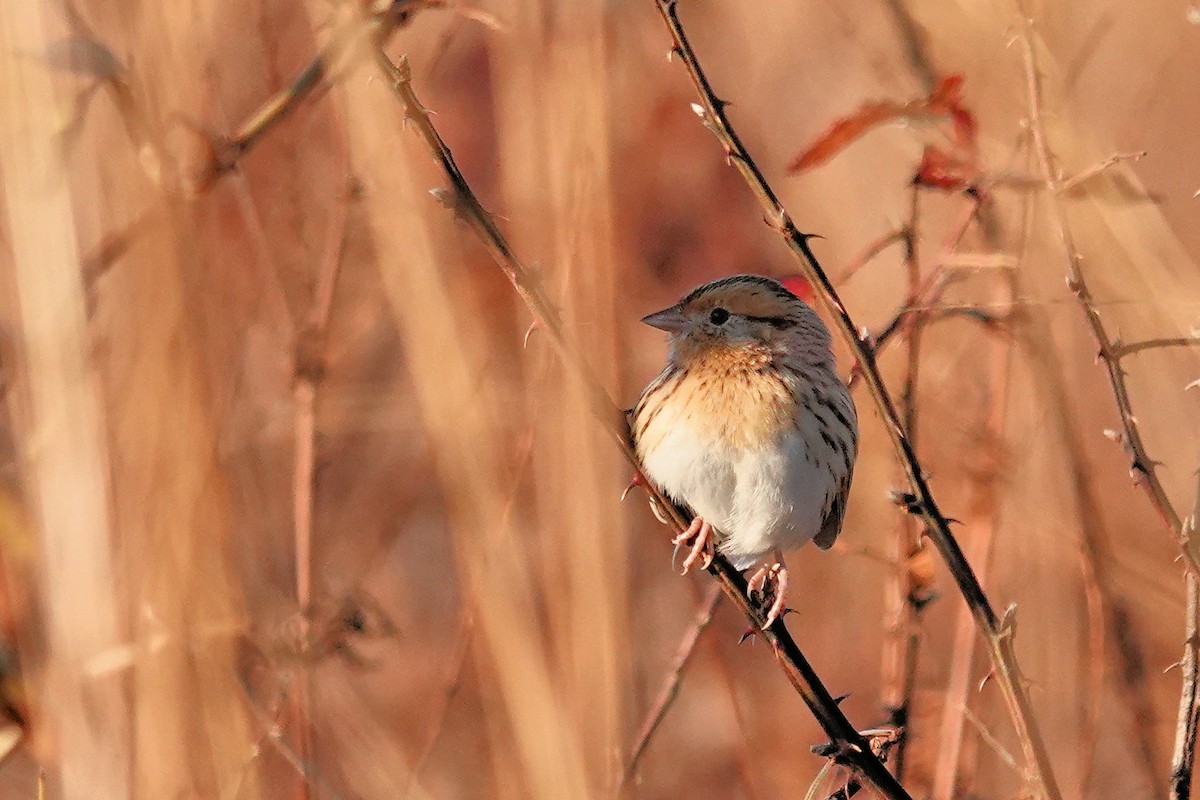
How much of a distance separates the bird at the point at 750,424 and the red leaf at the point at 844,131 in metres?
0.44

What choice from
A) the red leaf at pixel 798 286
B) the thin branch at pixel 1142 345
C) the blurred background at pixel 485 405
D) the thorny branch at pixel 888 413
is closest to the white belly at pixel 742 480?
the blurred background at pixel 485 405

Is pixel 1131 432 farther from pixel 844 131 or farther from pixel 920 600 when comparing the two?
pixel 920 600

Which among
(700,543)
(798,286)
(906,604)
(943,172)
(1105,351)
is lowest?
(906,604)

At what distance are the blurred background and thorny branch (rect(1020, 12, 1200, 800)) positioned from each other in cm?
5

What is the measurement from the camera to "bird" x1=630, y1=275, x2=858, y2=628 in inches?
93.1

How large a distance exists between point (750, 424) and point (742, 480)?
10 centimetres

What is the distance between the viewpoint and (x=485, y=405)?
2.31m

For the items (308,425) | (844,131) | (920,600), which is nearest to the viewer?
(844,131)

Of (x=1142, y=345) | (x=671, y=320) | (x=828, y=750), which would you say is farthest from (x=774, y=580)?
(x=1142, y=345)

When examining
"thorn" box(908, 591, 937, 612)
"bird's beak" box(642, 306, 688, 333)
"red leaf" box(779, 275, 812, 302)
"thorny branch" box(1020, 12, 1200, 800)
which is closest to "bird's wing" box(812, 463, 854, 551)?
"thorn" box(908, 591, 937, 612)

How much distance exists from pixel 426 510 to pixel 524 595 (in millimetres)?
2729

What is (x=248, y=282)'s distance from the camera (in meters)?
3.29

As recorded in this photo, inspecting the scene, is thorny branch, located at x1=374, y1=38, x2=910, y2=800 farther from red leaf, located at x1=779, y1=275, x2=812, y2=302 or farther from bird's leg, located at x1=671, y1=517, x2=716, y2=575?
red leaf, located at x1=779, y1=275, x2=812, y2=302

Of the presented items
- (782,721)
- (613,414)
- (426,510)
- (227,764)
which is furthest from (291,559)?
(613,414)
